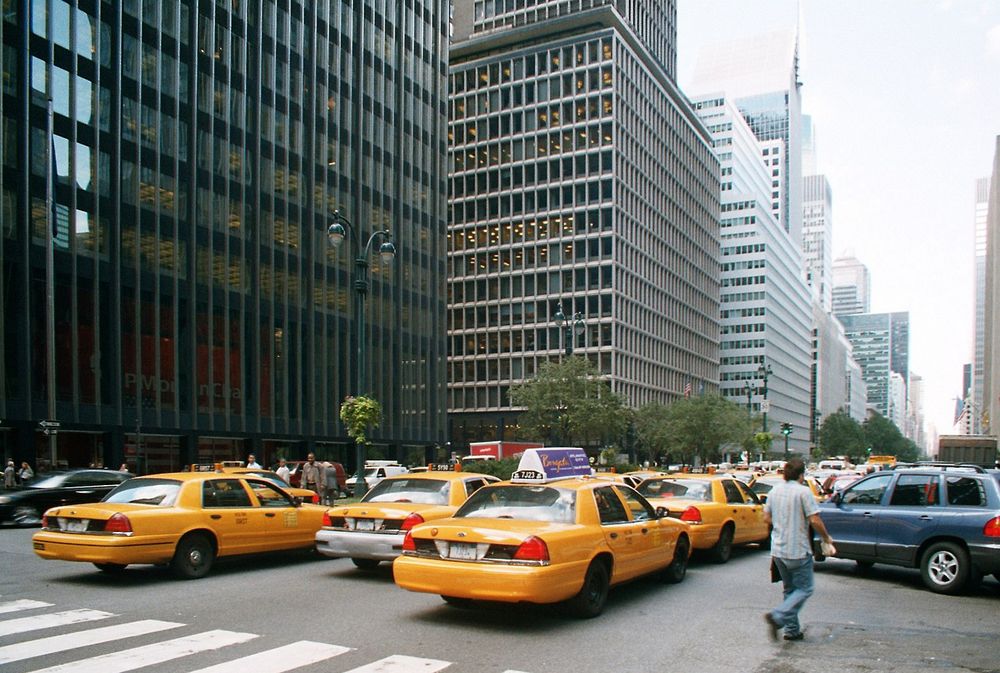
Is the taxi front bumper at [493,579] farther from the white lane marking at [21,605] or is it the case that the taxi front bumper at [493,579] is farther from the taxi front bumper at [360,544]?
the white lane marking at [21,605]

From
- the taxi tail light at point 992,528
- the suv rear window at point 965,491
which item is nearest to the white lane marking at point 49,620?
the taxi tail light at point 992,528

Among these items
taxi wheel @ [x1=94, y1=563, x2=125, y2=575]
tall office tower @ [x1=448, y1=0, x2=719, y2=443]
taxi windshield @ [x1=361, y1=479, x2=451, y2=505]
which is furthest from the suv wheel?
tall office tower @ [x1=448, y1=0, x2=719, y2=443]

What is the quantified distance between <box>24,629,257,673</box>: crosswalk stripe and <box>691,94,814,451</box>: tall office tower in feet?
412

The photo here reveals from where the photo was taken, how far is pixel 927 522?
11945 millimetres

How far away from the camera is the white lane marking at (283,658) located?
7.12m

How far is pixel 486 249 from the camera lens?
92125 millimetres

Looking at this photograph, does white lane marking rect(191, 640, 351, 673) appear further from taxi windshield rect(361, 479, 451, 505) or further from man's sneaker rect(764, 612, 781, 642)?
taxi windshield rect(361, 479, 451, 505)

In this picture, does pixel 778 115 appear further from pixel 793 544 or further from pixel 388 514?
pixel 793 544

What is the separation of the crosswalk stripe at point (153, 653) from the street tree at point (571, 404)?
46749 millimetres

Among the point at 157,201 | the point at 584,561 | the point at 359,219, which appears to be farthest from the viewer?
the point at 359,219

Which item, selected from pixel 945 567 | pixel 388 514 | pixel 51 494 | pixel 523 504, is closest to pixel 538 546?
pixel 523 504

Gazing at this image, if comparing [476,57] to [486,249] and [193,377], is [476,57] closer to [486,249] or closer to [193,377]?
[486,249]

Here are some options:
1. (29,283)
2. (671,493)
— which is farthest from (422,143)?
(671,493)

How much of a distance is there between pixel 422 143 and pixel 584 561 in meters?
60.6
